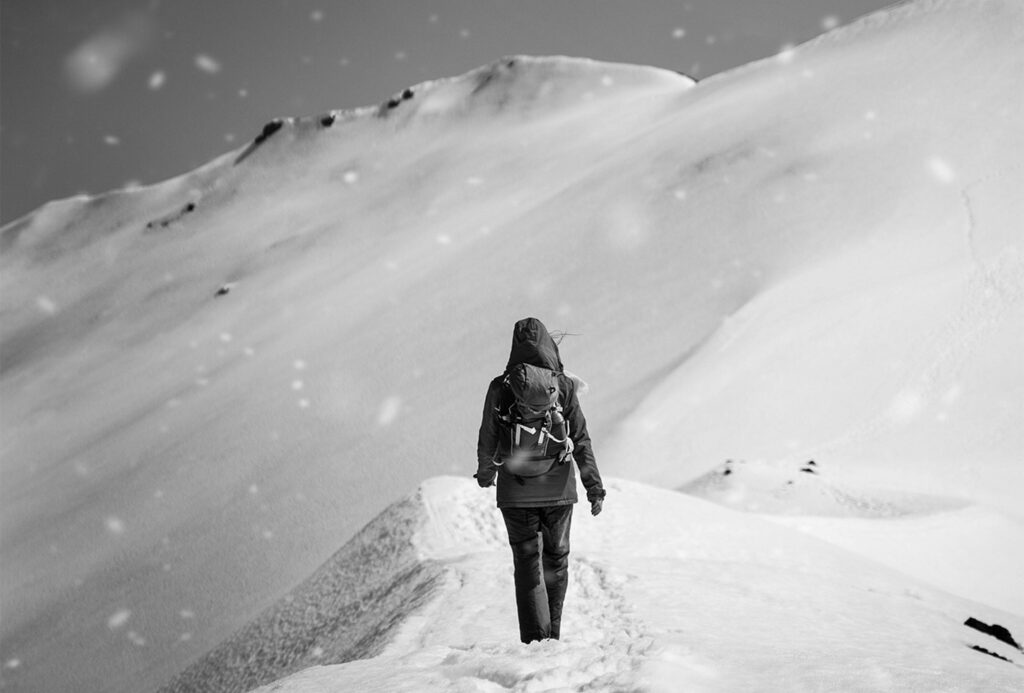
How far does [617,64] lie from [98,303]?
43651mm

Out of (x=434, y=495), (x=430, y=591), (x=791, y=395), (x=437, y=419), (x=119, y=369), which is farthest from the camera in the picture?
(x=119, y=369)

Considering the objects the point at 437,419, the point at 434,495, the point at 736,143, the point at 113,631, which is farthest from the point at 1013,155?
the point at 113,631

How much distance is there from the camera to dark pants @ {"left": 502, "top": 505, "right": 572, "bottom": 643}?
327 cm

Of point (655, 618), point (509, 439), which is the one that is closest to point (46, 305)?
point (509, 439)

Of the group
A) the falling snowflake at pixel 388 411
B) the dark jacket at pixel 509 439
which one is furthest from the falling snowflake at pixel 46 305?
the dark jacket at pixel 509 439

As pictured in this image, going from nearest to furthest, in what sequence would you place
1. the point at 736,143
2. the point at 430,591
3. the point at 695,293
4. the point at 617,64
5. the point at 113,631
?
1. the point at 430,591
2. the point at 113,631
3. the point at 695,293
4. the point at 736,143
5. the point at 617,64

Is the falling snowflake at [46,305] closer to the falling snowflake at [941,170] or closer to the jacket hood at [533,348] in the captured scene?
the falling snowflake at [941,170]

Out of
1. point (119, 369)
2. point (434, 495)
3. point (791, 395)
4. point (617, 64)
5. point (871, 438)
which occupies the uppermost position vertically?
point (617, 64)

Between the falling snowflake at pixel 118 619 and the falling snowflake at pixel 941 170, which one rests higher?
the falling snowflake at pixel 941 170

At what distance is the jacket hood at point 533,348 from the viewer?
318 centimetres

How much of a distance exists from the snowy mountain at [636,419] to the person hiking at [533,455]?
299 millimetres

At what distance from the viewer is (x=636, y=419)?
1428 cm

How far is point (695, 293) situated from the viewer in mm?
19438

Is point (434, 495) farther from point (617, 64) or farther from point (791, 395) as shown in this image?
point (617, 64)
